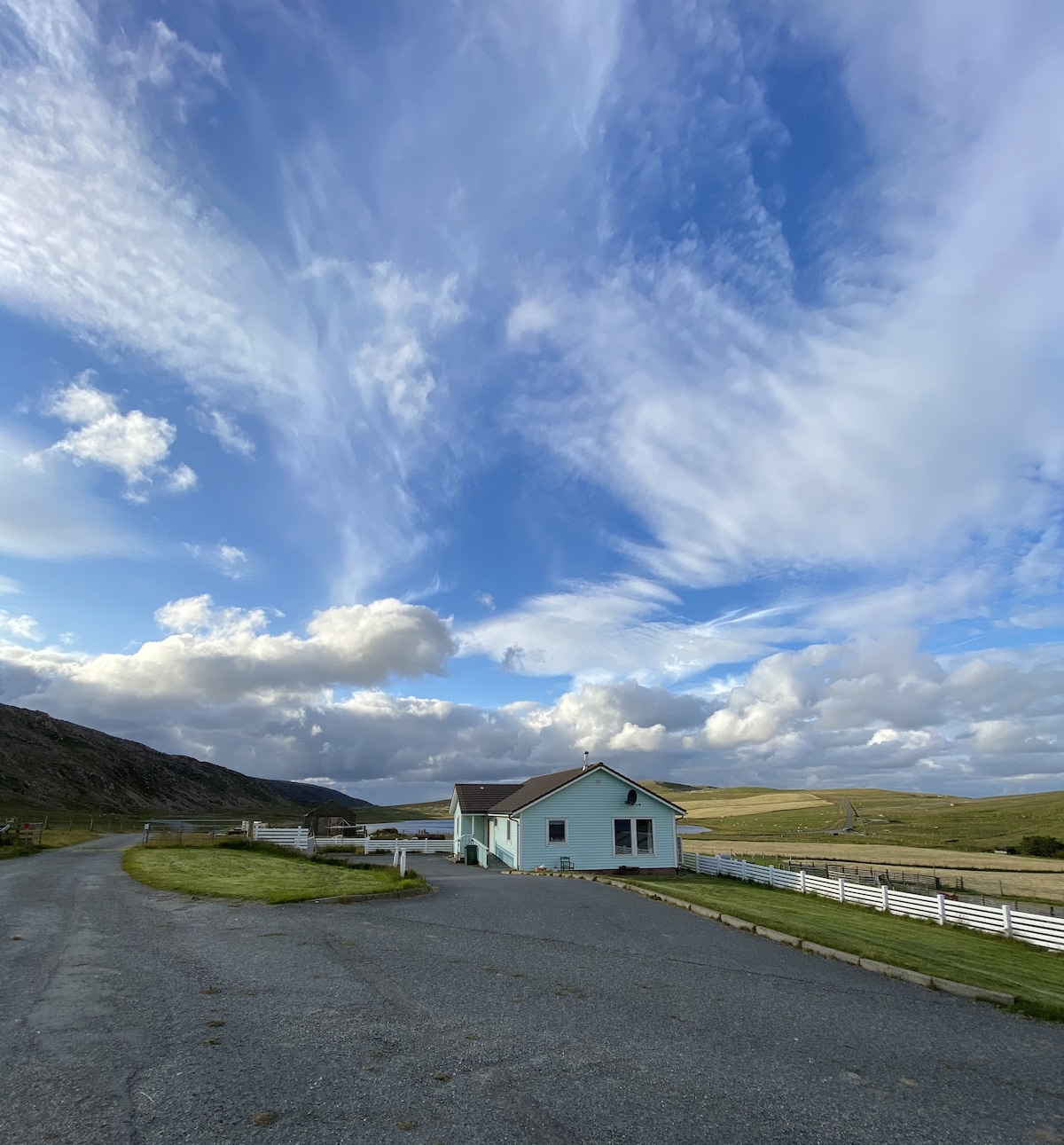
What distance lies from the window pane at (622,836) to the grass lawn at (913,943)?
7.00 metres

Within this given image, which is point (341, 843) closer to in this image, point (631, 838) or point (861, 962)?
point (631, 838)

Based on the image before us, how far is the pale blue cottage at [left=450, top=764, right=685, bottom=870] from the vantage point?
3153 centimetres

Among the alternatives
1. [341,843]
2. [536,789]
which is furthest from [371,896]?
[341,843]

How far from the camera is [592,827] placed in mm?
32094

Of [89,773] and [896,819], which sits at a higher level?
[89,773]

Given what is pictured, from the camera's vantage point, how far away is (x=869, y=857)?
6291 centimetres

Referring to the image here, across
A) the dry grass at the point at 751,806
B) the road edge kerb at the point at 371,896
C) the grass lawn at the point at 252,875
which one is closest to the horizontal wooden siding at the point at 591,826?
the grass lawn at the point at 252,875

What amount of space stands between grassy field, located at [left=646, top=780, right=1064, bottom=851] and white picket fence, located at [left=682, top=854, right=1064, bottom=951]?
197 feet

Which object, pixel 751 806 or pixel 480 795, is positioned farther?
pixel 751 806

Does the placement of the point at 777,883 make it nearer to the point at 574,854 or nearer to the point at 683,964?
the point at 574,854

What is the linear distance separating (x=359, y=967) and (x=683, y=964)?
4937mm

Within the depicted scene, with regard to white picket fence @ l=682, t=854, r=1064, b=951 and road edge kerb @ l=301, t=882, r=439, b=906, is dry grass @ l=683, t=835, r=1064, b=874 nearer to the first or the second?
white picket fence @ l=682, t=854, r=1064, b=951

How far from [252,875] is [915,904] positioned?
2005 cm

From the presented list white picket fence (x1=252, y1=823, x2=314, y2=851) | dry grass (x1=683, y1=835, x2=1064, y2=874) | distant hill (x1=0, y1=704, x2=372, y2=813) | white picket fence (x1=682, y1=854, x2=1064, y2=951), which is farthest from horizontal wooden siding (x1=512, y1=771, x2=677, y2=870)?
distant hill (x1=0, y1=704, x2=372, y2=813)
